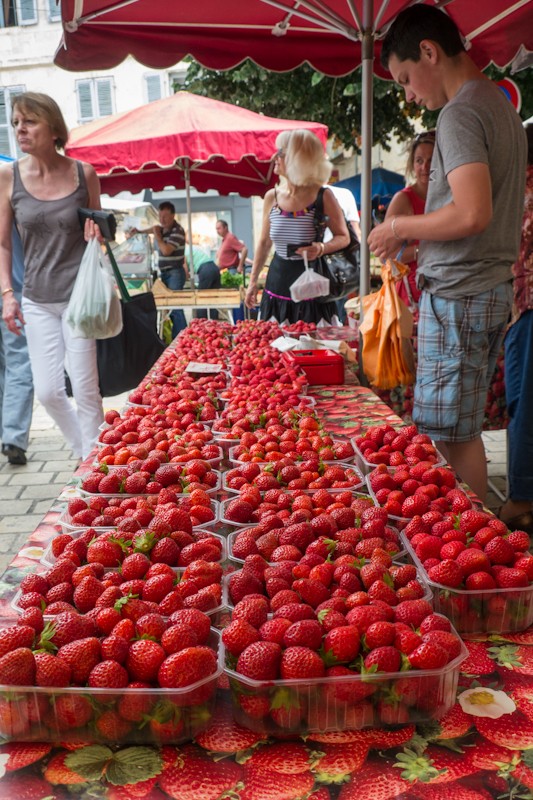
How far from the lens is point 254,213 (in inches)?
961

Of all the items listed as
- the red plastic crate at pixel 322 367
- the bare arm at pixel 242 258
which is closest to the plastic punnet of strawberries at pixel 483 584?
the red plastic crate at pixel 322 367

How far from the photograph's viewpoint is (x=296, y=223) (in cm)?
452

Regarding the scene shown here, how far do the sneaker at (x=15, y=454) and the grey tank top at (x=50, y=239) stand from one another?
71.1 inches

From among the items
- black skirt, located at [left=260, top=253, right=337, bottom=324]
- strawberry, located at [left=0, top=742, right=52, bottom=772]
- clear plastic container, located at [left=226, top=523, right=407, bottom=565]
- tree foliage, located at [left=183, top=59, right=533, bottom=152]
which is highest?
tree foliage, located at [left=183, top=59, right=533, bottom=152]

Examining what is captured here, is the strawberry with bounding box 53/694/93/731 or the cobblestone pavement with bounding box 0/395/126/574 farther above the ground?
the strawberry with bounding box 53/694/93/731

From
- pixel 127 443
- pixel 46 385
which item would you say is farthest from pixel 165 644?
pixel 46 385

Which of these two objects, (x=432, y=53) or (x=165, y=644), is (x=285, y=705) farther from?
(x=432, y=53)

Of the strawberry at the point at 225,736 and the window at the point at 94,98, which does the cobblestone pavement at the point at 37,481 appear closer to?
the strawberry at the point at 225,736

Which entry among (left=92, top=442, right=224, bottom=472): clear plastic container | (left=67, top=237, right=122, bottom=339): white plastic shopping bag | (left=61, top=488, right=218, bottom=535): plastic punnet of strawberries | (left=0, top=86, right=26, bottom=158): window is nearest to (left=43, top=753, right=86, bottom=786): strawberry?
(left=61, top=488, right=218, bottom=535): plastic punnet of strawberries

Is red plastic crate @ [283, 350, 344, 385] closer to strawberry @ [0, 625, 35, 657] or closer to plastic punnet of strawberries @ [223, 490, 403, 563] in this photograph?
plastic punnet of strawberries @ [223, 490, 403, 563]

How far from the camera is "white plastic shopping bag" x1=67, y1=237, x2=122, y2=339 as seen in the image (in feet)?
11.3

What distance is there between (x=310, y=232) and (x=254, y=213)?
20655 millimetres

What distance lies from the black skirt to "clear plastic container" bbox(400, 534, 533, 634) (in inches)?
143

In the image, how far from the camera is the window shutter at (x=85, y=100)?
70.7 ft
